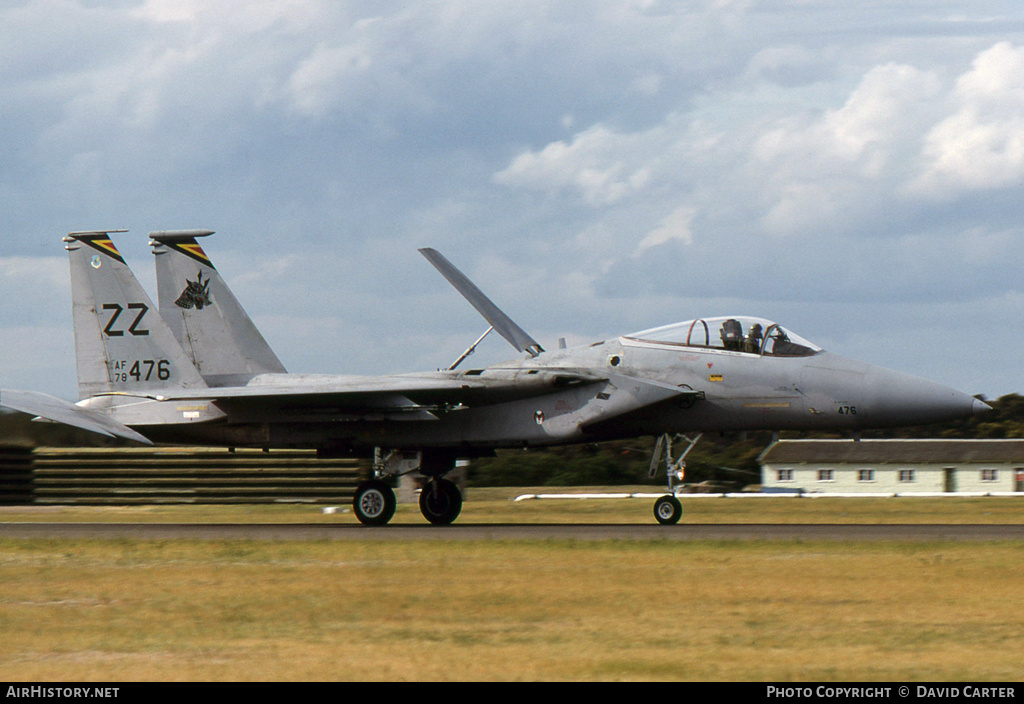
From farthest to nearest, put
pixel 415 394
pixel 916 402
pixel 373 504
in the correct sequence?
pixel 373 504 → pixel 415 394 → pixel 916 402

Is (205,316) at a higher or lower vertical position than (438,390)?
higher

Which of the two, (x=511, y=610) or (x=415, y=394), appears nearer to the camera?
(x=511, y=610)

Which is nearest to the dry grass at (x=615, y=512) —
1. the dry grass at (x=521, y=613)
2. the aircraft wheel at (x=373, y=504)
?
the aircraft wheel at (x=373, y=504)

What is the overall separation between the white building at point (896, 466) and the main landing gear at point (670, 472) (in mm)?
39672

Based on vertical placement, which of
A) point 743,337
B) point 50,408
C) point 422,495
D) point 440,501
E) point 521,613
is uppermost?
point 743,337

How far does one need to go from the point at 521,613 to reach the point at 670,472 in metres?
9.58

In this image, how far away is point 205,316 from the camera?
70.3ft

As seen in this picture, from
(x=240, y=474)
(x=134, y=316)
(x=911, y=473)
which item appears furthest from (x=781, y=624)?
(x=911, y=473)

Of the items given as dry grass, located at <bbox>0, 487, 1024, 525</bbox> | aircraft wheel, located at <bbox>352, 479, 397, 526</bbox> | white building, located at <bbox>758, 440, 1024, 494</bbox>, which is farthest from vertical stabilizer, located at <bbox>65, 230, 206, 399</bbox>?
white building, located at <bbox>758, 440, 1024, 494</bbox>

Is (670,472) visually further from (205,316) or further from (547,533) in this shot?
(205,316)

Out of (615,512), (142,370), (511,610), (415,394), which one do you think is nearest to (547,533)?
(415,394)

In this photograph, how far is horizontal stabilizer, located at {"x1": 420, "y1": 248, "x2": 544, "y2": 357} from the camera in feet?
71.5

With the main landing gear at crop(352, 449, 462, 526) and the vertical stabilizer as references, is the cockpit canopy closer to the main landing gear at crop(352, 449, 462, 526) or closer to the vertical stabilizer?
the main landing gear at crop(352, 449, 462, 526)
